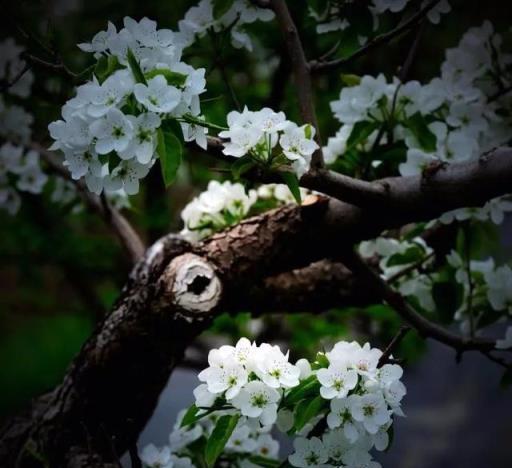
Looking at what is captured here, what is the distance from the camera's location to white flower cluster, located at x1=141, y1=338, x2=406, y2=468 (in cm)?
92

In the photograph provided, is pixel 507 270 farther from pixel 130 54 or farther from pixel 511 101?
pixel 130 54

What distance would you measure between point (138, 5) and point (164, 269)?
1611 millimetres

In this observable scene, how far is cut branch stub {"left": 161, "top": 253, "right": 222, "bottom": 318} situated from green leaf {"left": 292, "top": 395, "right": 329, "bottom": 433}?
332 millimetres

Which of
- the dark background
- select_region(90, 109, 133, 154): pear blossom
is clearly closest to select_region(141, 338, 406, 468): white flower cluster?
select_region(90, 109, 133, 154): pear blossom

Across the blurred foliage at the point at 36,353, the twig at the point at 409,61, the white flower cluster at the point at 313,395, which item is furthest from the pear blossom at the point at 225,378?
the blurred foliage at the point at 36,353

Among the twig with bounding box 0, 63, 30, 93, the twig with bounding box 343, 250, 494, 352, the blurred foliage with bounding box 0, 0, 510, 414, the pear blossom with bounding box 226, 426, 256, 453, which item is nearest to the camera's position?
the twig with bounding box 0, 63, 30, 93

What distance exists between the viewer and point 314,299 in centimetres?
169

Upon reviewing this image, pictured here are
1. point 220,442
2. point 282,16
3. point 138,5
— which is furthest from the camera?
point 138,5

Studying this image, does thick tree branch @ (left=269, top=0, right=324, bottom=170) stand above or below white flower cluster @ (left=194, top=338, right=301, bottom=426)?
above

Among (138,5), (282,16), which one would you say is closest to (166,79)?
(282,16)

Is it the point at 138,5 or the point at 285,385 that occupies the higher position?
the point at 138,5

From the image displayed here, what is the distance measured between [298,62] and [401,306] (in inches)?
21.6

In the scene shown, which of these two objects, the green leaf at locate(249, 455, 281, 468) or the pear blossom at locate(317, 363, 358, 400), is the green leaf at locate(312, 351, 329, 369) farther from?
the green leaf at locate(249, 455, 281, 468)

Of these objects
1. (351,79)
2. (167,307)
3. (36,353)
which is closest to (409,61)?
(351,79)
